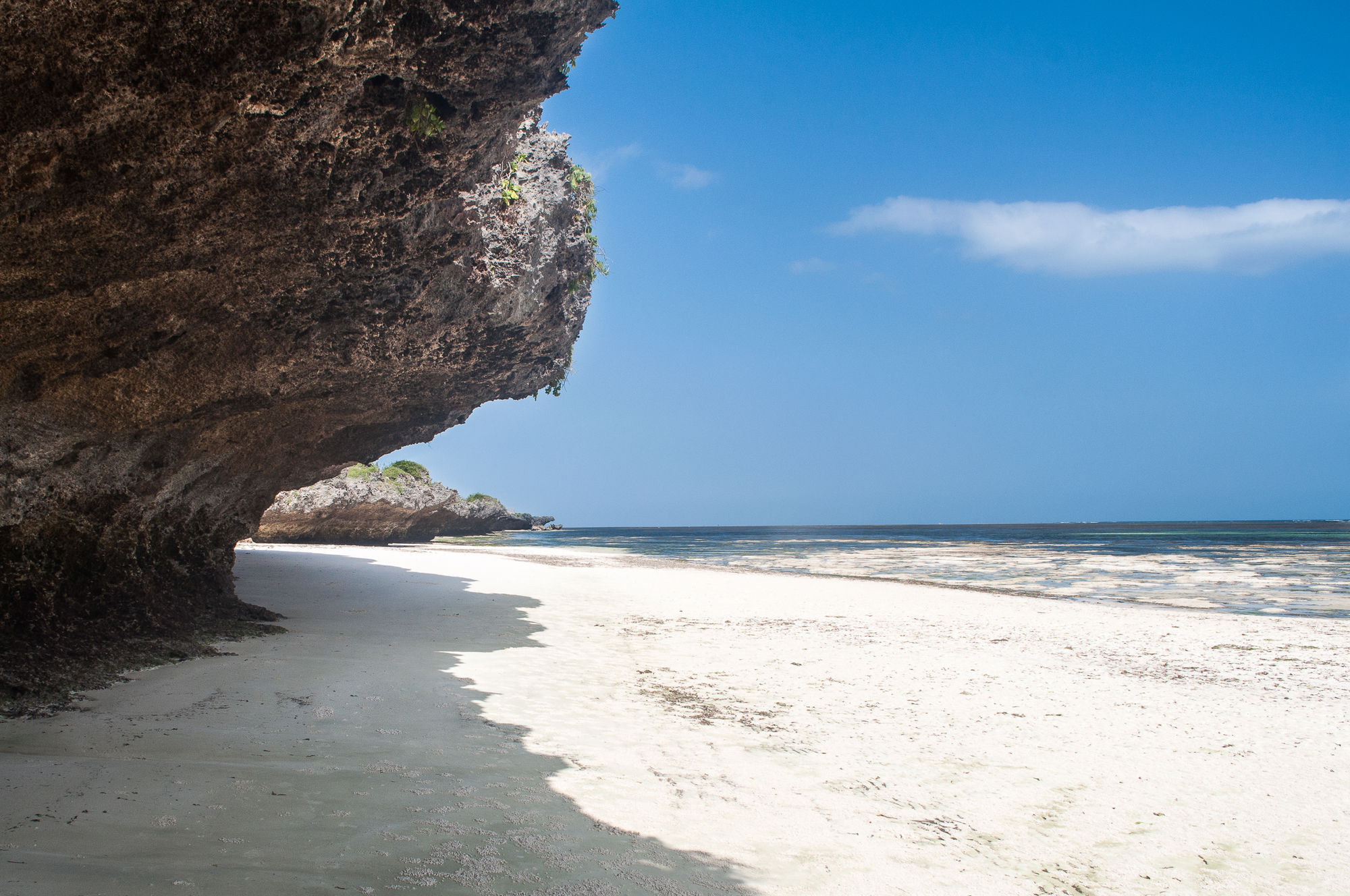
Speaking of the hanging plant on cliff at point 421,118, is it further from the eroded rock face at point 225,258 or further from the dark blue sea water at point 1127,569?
the dark blue sea water at point 1127,569

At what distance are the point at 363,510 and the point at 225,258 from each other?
3268 centimetres

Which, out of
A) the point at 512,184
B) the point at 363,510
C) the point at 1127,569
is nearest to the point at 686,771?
the point at 512,184

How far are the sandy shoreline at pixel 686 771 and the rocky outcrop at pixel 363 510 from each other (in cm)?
2194

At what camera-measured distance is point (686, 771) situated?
523 centimetres

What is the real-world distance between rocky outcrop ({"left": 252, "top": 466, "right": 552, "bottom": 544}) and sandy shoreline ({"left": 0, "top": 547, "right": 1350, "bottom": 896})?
2194cm

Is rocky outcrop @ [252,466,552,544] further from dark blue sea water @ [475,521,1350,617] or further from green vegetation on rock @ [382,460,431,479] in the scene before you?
dark blue sea water @ [475,521,1350,617]

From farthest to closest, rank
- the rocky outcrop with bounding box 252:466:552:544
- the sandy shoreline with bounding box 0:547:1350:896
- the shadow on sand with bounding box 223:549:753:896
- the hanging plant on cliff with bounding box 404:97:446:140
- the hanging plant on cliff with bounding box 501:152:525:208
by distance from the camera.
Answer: the rocky outcrop with bounding box 252:466:552:544, the hanging plant on cliff with bounding box 501:152:525:208, the hanging plant on cliff with bounding box 404:97:446:140, the sandy shoreline with bounding box 0:547:1350:896, the shadow on sand with bounding box 223:549:753:896

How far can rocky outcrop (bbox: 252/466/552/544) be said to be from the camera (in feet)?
105

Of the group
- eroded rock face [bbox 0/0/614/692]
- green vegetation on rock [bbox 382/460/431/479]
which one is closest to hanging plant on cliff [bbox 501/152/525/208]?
eroded rock face [bbox 0/0/614/692]

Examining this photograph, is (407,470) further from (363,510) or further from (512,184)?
(512,184)

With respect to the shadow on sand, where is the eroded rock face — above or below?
above

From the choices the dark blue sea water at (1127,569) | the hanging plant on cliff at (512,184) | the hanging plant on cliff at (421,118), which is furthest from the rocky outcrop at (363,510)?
the hanging plant on cliff at (421,118)

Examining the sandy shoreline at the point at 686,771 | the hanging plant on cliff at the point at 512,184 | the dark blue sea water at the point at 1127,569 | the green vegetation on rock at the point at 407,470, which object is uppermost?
the hanging plant on cliff at the point at 512,184

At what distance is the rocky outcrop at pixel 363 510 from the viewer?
32.1 meters
